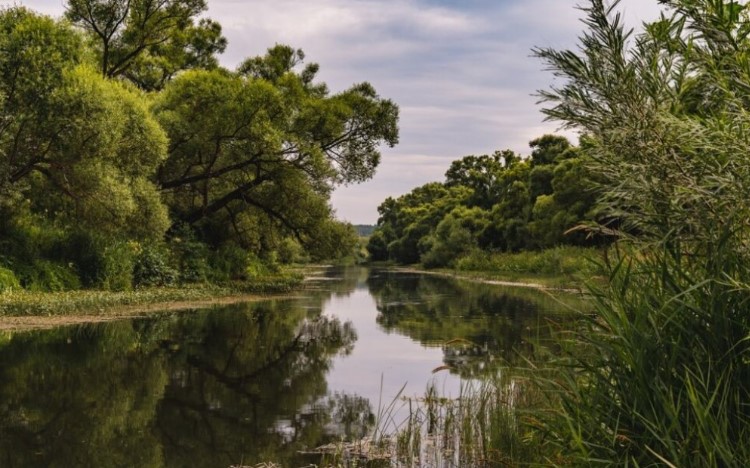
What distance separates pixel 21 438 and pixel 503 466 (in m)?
5.84

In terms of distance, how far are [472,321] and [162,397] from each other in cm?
1259

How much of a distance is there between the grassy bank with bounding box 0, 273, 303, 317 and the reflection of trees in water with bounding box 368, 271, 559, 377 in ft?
25.0

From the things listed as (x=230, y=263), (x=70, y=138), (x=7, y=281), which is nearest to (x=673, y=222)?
(x=7, y=281)

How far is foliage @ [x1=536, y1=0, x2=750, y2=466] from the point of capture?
411 cm

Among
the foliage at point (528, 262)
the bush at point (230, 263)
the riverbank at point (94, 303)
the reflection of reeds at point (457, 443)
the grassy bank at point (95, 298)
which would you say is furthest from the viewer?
the foliage at point (528, 262)

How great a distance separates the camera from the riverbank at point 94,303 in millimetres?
17422

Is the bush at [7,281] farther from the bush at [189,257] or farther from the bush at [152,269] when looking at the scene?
the bush at [189,257]

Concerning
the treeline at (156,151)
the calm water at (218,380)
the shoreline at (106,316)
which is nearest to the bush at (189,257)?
the treeline at (156,151)

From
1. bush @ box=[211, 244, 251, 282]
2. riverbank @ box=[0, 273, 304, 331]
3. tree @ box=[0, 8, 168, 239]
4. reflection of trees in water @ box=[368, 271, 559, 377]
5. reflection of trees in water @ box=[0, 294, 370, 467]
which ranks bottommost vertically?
reflection of trees in water @ box=[368, 271, 559, 377]

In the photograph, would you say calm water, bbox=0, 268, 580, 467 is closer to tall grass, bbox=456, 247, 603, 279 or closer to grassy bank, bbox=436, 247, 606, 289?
grassy bank, bbox=436, 247, 606, 289

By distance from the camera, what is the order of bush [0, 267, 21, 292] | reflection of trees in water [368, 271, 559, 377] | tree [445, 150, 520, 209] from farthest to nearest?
1. tree [445, 150, 520, 209]
2. bush [0, 267, 21, 292]
3. reflection of trees in water [368, 271, 559, 377]

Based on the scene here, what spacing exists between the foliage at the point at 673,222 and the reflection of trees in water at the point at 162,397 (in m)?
4.29

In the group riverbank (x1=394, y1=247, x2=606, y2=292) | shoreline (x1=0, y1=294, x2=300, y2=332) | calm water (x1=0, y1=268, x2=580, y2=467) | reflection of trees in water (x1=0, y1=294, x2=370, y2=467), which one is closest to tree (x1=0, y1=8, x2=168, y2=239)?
shoreline (x1=0, y1=294, x2=300, y2=332)

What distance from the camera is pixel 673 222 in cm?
442
